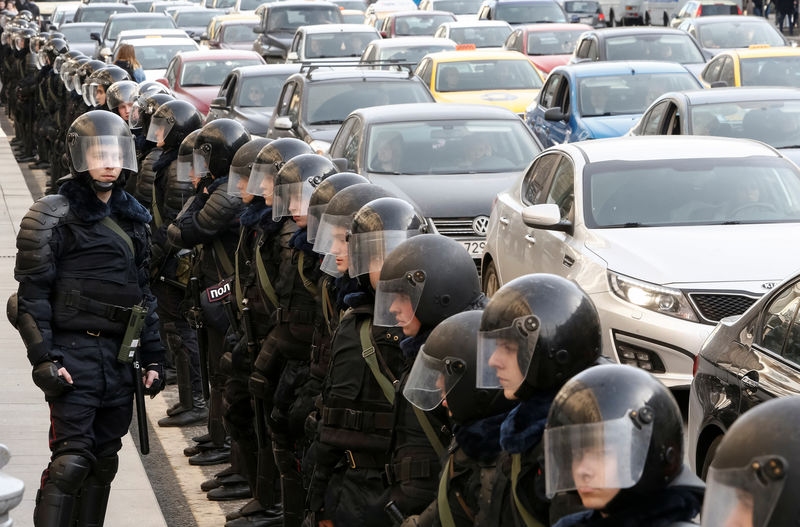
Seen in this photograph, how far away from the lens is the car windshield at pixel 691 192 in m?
9.55

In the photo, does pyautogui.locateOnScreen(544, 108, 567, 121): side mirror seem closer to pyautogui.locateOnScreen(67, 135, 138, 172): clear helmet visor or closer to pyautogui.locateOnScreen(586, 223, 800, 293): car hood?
pyautogui.locateOnScreen(586, 223, 800, 293): car hood

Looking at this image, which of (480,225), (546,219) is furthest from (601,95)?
(546,219)

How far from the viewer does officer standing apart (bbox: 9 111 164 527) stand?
6.58 m

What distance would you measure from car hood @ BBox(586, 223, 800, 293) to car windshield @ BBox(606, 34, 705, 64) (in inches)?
508

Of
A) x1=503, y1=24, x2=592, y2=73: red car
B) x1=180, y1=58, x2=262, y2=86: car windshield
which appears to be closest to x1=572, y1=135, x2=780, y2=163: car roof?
x1=180, y1=58, x2=262, y2=86: car windshield

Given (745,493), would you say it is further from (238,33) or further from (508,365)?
(238,33)

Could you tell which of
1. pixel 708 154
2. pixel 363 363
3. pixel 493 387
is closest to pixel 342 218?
pixel 363 363

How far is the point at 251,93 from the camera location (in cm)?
2062

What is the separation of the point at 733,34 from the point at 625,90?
9763mm

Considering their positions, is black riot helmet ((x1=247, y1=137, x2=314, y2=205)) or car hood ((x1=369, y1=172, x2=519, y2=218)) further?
car hood ((x1=369, y1=172, x2=519, y2=218))

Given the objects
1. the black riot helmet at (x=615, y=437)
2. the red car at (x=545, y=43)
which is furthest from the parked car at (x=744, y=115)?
the red car at (x=545, y=43)

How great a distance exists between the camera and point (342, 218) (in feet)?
19.6

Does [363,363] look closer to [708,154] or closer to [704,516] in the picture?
[704,516]

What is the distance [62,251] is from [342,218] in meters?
1.45
